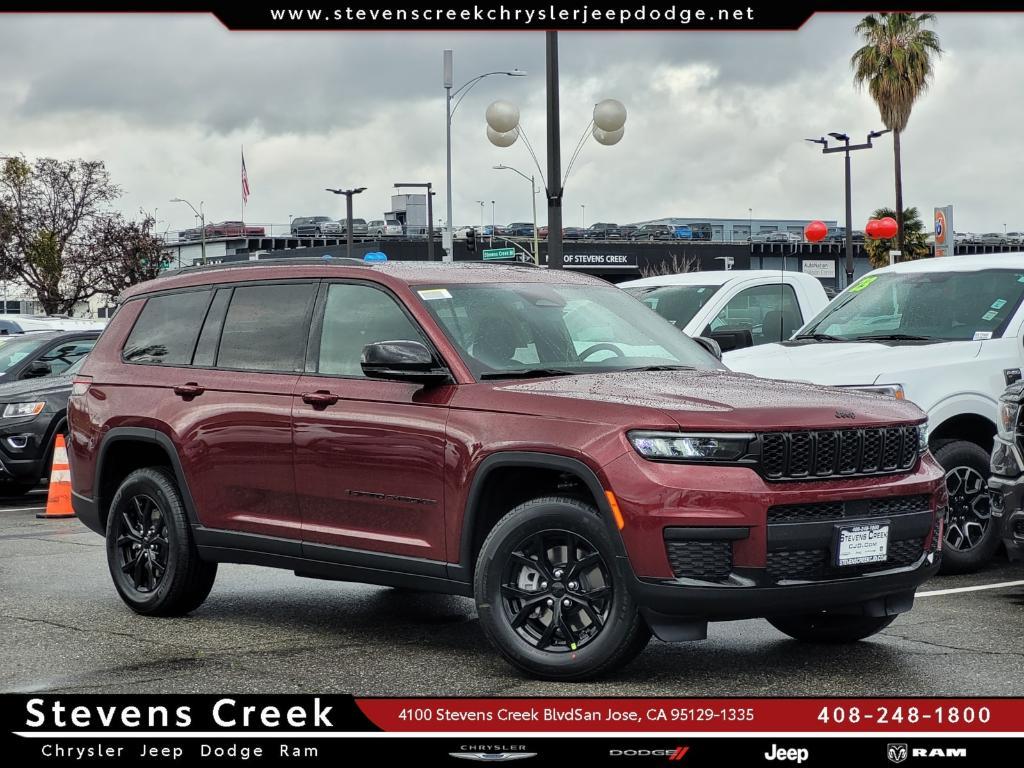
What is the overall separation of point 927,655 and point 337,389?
3.04 metres

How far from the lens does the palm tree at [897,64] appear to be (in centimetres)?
4641

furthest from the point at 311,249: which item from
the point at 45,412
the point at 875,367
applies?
the point at 875,367

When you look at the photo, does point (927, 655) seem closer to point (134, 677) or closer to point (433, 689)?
point (433, 689)

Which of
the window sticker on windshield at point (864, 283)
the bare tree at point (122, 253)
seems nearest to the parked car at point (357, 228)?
the bare tree at point (122, 253)

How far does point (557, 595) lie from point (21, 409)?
419 inches

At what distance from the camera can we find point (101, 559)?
35.9 feet

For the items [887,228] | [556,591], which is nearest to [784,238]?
[887,228]

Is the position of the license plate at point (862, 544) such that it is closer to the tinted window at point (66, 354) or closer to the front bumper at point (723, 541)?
the front bumper at point (723, 541)

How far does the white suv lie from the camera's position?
376 inches

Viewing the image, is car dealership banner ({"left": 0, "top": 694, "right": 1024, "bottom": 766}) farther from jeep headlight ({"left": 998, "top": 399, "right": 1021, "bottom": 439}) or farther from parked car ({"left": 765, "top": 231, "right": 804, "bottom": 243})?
parked car ({"left": 765, "top": 231, "right": 804, "bottom": 243})

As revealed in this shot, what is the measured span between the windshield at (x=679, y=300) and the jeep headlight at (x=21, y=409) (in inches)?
244

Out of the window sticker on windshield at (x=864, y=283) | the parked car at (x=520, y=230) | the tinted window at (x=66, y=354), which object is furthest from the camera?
the parked car at (x=520, y=230)

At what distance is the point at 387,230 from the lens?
92062 mm

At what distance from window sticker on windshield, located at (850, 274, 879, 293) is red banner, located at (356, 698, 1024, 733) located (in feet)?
19.5
